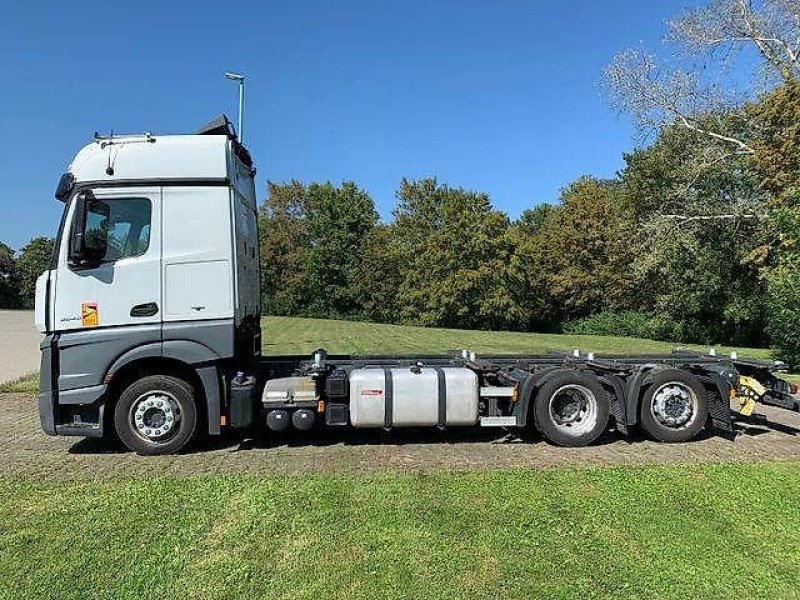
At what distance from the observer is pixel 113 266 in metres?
7.08

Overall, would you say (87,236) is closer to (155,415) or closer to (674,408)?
(155,415)

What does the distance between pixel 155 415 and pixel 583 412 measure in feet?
17.0

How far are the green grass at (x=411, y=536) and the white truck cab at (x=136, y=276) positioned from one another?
1.33 m

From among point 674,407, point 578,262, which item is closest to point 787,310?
point 674,407

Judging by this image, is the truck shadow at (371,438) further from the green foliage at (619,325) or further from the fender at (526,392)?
the green foliage at (619,325)

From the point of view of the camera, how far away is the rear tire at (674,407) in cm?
802

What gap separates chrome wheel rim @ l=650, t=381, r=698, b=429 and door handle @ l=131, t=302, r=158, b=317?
6.19m

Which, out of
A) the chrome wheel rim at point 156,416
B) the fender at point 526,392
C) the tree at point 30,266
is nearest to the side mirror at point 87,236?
the chrome wheel rim at point 156,416

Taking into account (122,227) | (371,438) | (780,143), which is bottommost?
(371,438)

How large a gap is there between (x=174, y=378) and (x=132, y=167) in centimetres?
246

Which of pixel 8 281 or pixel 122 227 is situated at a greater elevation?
pixel 8 281

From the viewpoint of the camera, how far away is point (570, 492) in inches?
233

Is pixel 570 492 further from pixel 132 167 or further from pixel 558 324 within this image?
pixel 558 324

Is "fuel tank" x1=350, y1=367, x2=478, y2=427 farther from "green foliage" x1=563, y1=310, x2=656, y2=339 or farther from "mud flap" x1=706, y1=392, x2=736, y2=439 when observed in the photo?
"green foliage" x1=563, y1=310, x2=656, y2=339
